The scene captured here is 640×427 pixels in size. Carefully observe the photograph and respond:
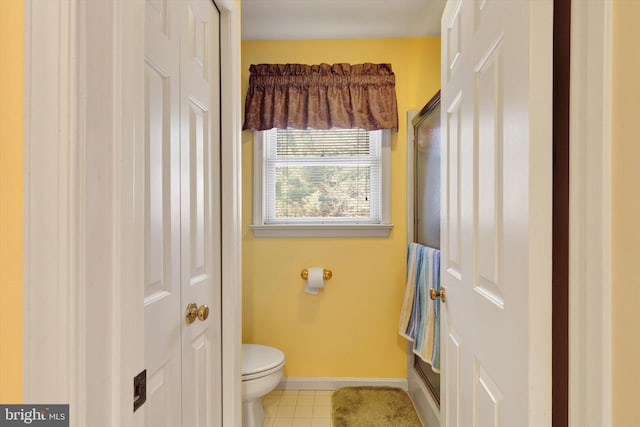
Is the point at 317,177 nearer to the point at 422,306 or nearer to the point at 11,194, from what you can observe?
the point at 422,306

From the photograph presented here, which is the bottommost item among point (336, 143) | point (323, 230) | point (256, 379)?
point (256, 379)

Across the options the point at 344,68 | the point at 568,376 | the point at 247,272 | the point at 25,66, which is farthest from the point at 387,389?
the point at 25,66

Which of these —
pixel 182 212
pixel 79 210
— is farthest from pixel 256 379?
pixel 79 210

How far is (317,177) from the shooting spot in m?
2.59

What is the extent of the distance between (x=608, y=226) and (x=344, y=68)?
2159mm

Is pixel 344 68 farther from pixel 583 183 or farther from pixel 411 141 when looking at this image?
pixel 583 183

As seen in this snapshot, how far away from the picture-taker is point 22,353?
496 millimetres

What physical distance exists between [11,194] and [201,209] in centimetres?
76

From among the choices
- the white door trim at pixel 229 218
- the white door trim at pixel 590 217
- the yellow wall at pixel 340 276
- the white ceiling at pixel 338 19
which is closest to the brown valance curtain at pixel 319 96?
the yellow wall at pixel 340 276

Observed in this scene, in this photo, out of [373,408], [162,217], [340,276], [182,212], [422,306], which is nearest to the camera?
[162,217]

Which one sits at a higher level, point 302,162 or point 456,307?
point 302,162

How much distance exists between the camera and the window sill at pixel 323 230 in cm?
251

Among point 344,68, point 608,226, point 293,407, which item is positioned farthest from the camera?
point 344,68

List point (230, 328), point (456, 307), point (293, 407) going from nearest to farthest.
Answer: point (456, 307), point (230, 328), point (293, 407)
